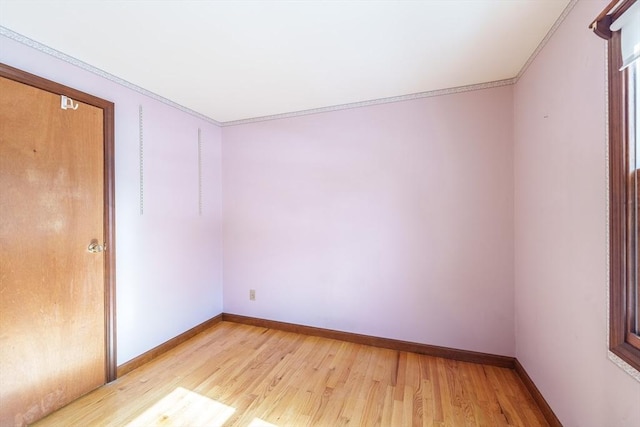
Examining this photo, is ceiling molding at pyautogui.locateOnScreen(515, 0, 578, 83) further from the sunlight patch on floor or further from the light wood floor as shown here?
the sunlight patch on floor

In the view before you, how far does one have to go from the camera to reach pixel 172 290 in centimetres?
254

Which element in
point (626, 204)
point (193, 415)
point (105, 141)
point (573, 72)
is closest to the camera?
point (626, 204)

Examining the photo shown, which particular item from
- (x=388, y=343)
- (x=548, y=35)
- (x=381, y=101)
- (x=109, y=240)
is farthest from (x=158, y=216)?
(x=548, y=35)

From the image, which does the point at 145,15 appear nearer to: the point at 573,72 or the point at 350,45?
the point at 350,45

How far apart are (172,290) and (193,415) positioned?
122cm

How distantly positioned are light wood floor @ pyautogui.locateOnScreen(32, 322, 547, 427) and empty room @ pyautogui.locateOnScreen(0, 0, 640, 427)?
0.06ft

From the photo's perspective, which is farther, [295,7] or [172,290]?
[172,290]

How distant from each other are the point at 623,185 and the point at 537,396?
148 centimetres

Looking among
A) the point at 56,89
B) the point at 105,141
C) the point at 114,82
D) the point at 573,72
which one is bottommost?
the point at 105,141

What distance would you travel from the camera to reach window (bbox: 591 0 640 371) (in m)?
1.02

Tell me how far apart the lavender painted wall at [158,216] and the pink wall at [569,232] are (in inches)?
117

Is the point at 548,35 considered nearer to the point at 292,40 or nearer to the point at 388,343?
the point at 292,40

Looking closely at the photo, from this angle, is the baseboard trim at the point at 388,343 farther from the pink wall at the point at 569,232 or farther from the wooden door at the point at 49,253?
the wooden door at the point at 49,253

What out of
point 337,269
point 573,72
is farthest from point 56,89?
point 573,72
